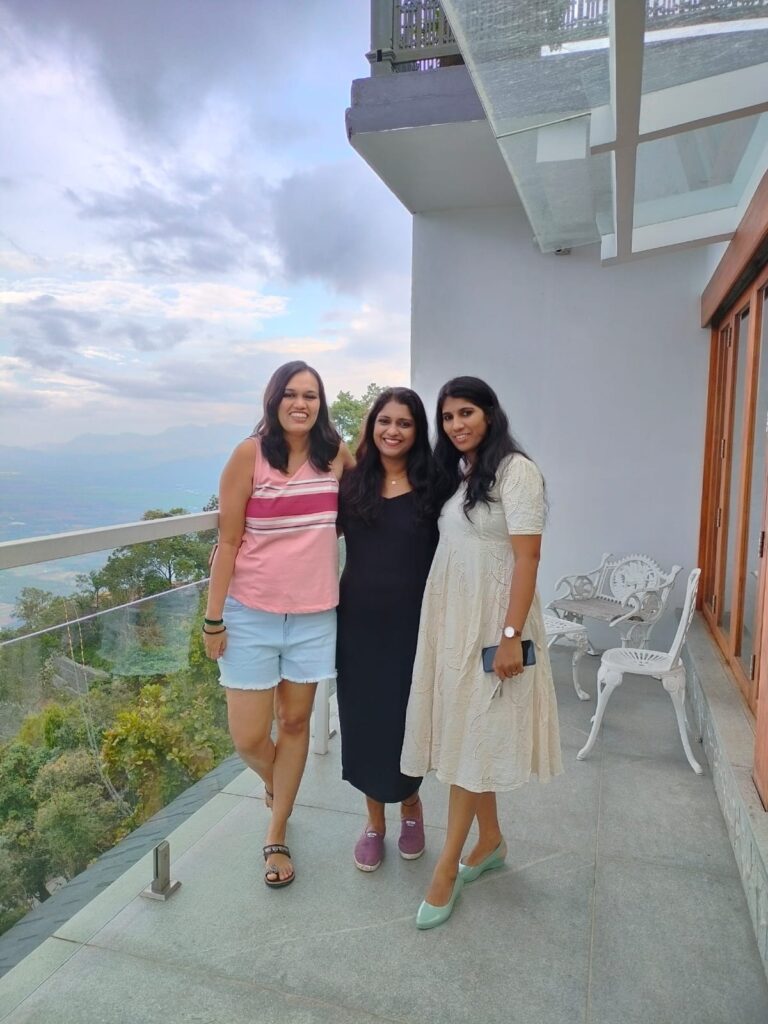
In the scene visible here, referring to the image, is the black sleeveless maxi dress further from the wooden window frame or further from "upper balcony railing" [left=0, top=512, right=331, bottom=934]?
the wooden window frame

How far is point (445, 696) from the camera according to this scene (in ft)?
6.29

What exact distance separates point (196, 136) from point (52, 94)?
430 inches

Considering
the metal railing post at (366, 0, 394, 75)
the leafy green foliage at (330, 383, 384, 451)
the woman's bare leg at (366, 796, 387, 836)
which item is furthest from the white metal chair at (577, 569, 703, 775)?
the metal railing post at (366, 0, 394, 75)

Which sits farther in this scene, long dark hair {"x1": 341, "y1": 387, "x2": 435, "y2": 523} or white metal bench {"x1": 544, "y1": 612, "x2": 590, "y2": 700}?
white metal bench {"x1": 544, "y1": 612, "x2": 590, "y2": 700}

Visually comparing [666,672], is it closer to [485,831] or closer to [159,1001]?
[485,831]

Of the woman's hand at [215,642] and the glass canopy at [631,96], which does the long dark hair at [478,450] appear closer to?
the woman's hand at [215,642]

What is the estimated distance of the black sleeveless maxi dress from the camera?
2033mm

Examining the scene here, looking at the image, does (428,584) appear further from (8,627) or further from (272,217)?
(272,217)

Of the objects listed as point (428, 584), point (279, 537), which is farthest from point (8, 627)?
point (428, 584)

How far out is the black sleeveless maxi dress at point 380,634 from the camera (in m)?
2.03

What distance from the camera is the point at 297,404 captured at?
Answer: 2.06 metres

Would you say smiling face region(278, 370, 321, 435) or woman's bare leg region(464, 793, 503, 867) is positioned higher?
smiling face region(278, 370, 321, 435)

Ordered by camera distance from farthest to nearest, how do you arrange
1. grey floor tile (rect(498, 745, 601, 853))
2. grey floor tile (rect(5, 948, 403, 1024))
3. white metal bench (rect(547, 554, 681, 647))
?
white metal bench (rect(547, 554, 681, 647)) → grey floor tile (rect(498, 745, 601, 853)) → grey floor tile (rect(5, 948, 403, 1024))

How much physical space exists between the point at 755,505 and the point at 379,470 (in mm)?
2032
